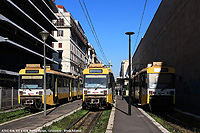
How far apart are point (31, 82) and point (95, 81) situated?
15.7 feet

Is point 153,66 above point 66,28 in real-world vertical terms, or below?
below

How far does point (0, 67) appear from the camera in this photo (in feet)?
86.6

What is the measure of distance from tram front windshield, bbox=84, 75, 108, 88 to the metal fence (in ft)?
26.0

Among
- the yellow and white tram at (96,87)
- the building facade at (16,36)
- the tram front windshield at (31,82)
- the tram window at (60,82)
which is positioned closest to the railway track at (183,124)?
the yellow and white tram at (96,87)

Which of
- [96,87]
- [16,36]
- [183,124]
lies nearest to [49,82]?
[96,87]

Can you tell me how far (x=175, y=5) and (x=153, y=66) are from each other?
1320 centimetres

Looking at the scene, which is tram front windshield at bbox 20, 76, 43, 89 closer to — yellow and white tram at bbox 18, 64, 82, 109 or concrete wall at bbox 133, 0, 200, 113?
yellow and white tram at bbox 18, 64, 82, 109

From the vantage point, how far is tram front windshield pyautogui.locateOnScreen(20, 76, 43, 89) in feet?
56.5

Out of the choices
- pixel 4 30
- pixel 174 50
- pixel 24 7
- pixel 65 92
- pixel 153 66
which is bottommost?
pixel 65 92

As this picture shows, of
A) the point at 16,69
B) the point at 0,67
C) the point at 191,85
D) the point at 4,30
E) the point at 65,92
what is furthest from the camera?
the point at 16,69

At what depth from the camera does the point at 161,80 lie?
16.4 metres

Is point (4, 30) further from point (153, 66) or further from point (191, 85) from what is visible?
point (191, 85)

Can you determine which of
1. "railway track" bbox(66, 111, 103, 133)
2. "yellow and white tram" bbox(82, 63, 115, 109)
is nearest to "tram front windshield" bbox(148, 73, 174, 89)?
"yellow and white tram" bbox(82, 63, 115, 109)

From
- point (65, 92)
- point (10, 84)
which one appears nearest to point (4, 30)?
point (10, 84)
